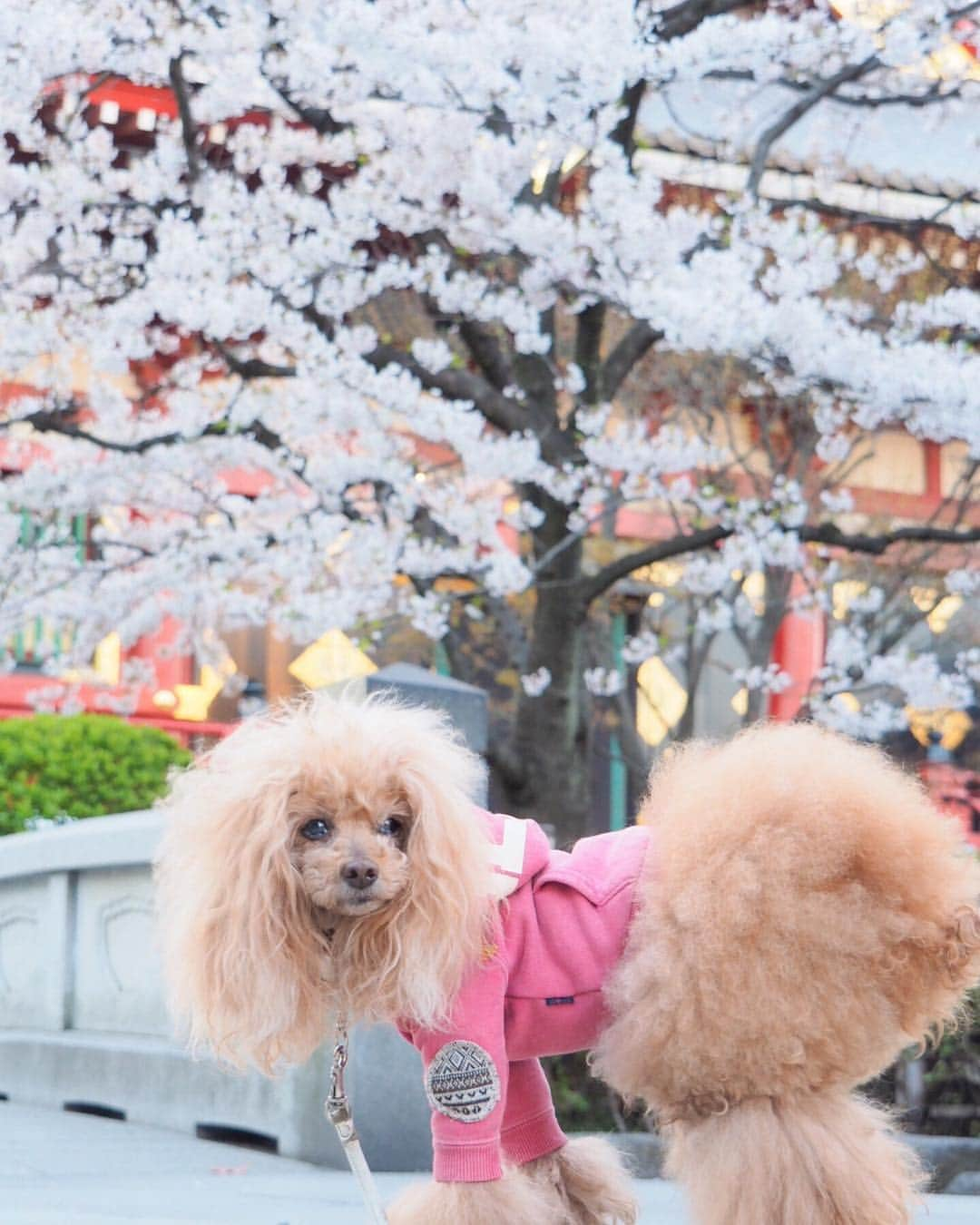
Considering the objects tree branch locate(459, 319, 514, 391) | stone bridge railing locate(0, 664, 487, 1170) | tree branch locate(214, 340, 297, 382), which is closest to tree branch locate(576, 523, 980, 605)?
tree branch locate(459, 319, 514, 391)

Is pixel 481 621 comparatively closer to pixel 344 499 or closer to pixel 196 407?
pixel 344 499

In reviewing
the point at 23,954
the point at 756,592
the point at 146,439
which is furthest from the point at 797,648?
the point at 23,954

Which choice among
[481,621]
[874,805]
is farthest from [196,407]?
[874,805]

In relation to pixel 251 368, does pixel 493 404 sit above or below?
below

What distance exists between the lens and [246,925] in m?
3.14

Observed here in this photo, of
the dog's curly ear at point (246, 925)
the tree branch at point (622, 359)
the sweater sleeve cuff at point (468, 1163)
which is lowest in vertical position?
the sweater sleeve cuff at point (468, 1163)

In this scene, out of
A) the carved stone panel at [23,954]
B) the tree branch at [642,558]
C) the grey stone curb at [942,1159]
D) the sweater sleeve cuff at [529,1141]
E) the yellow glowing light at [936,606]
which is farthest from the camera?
the yellow glowing light at [936,606]

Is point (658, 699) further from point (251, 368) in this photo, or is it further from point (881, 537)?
point (251, 368)

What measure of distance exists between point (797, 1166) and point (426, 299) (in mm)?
7224

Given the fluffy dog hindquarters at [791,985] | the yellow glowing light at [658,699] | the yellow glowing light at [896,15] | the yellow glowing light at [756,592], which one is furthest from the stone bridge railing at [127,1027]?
the yellow glowing light at [658,699]

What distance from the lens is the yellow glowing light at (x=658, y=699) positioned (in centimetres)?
1420

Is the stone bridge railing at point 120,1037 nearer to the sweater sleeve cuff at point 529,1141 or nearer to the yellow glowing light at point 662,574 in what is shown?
the sweater sleeve cuff at point 529,1141

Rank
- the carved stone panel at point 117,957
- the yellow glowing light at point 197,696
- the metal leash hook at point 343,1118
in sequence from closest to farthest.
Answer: the metal leash hook at point 343,1118
the carved stone panel at point 117,957
the yellow glowing light at point 197,696

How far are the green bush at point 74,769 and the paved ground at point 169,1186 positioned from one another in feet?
10.5
